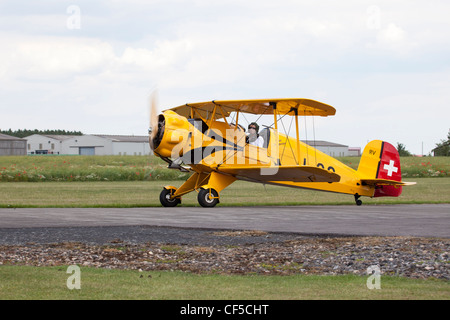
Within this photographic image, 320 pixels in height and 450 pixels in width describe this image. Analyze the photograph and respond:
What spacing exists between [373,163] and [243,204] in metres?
5.69

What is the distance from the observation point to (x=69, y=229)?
44.3 ft

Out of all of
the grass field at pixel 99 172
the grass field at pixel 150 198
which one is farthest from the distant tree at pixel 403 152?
the grass field at pixel 150 198

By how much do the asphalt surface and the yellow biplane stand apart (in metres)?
2.16

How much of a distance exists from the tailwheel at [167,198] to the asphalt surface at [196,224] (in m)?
2.60

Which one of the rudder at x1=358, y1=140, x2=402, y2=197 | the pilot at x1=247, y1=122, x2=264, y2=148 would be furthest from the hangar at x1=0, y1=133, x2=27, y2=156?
the pilot at x1=247, y1=122, x2=264, y2=148

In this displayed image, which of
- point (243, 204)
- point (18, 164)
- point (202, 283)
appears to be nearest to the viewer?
point (202, 283)

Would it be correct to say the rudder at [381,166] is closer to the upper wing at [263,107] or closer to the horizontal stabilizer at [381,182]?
the horizontal stabilizer at [381,182]

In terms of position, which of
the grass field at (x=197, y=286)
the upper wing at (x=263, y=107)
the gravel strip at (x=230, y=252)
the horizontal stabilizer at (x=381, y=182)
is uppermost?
the upper wing at (x=263, y=107)

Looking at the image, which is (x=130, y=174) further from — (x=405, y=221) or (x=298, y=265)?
(x=298, y=265)

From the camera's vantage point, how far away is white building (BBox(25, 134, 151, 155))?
110 m

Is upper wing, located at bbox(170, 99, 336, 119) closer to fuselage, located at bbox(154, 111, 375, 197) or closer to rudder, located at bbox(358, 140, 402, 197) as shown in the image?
fuselage, located at bbox(154, 111, 375, 197)

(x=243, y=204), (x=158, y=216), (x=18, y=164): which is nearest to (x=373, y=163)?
(x=243, y=204)

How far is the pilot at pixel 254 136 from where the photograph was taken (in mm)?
22000

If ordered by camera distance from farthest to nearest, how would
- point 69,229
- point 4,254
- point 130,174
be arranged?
point 130,174 < point 69,229 < point 4,254
